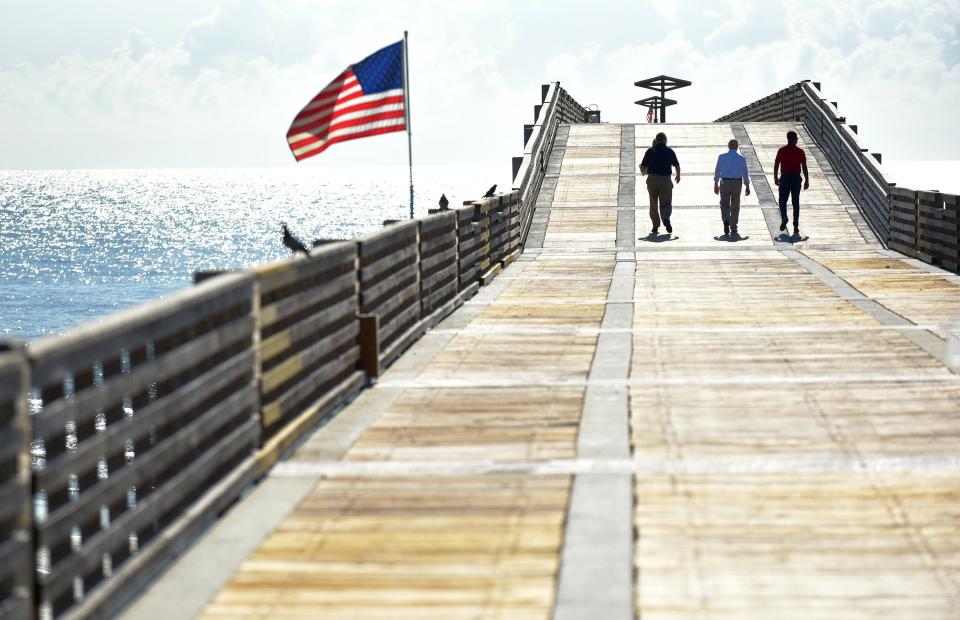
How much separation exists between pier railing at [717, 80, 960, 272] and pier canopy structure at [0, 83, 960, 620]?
4882 millimetres

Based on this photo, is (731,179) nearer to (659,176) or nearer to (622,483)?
(659,176)

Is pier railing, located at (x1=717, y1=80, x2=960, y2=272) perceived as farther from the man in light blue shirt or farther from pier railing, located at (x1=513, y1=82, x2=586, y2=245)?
pier railing, located at (x1=513, y1=82, x2=586, y2=245)

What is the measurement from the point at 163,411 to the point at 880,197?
22.7 meters

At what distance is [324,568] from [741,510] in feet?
6.83

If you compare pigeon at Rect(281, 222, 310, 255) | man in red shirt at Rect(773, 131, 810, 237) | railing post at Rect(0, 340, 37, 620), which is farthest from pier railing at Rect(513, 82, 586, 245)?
railing post at Rect(0, 340, 37, 620)

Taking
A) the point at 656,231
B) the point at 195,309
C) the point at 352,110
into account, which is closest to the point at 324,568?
the point at 195,309

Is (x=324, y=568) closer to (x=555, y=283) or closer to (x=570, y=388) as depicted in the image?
(x=570, y=388)

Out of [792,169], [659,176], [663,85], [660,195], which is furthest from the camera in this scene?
[663,85]

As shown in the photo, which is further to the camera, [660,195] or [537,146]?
[537,146]

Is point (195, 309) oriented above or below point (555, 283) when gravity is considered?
above

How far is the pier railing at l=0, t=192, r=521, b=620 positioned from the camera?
15.3 ft

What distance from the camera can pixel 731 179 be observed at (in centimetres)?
2611

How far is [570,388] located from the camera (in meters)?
10.2

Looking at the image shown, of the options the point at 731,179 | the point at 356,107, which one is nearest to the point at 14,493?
the point at 356,107
